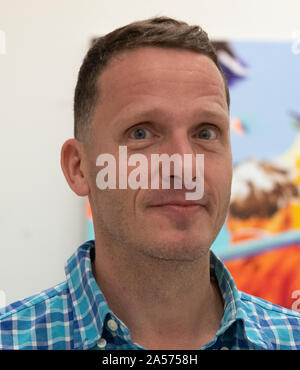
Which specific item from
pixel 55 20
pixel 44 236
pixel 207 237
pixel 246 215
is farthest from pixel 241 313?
pixel 55 20

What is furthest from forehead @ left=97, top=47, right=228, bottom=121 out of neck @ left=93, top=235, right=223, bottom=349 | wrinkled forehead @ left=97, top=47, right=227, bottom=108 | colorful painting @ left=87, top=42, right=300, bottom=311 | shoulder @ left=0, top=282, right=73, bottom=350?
colorful painting @ left=87, top=42, right=300, bottom=311

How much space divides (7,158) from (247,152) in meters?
0.85

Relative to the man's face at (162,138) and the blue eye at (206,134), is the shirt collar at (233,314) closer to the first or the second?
the man's face at (162,138)

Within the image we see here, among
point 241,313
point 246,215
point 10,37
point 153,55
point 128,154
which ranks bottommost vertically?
point 241,313

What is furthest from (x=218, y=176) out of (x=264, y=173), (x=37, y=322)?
(x=264, y=173)

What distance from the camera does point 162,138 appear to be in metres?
0.90

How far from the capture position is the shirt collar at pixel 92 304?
0.86 metres

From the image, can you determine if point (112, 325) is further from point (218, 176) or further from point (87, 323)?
point (218, 176)

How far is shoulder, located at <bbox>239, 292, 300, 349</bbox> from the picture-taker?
939 mm

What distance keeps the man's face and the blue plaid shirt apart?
115 mm

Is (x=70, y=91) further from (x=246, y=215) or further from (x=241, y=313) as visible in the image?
(x=241, y=313)

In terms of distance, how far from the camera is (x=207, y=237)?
2.87 feet

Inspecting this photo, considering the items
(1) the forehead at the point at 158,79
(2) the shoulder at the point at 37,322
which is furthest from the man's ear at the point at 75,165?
(2) the shoulder at the point at 37,322

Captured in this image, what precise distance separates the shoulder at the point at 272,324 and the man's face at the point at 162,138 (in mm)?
207
